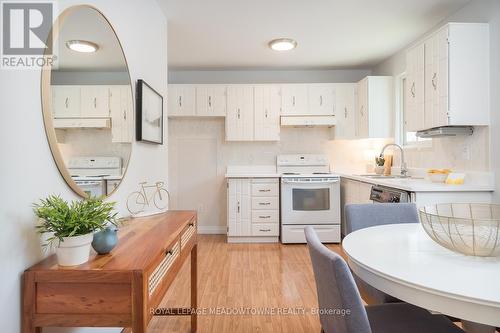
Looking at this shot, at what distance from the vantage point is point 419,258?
1076 millimetres

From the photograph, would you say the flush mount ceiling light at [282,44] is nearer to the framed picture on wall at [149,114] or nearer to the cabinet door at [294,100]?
the cabinet door at [294,100]

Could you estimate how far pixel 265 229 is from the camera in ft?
13.4

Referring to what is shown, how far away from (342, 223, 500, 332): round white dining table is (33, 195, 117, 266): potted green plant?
1.00 m

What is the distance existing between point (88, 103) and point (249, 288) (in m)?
2.02

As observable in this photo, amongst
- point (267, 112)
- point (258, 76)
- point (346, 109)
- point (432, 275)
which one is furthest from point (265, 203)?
point (432, 275)

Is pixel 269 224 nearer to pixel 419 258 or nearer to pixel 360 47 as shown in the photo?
pixel 360 47

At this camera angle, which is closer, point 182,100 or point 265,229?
point 265,229

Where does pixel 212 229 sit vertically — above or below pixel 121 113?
below

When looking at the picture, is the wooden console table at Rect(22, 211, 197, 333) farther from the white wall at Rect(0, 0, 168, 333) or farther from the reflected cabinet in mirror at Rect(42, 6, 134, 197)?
the reflected cabinet in mirror at Rect(42, 6, 134, 197)

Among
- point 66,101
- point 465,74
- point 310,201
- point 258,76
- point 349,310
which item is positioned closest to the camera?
point 349,310

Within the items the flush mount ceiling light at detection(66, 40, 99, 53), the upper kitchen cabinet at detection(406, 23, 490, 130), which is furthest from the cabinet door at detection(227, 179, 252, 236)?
the flush mount ceiling light at detection(66, 40, 99, 53)

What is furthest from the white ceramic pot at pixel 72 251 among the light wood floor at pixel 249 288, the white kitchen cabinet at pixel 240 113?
the white kitchen cabinet at pixel 240 113

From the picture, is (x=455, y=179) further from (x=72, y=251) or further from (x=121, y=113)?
(x=72, y=251)

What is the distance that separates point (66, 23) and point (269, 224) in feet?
11.0
